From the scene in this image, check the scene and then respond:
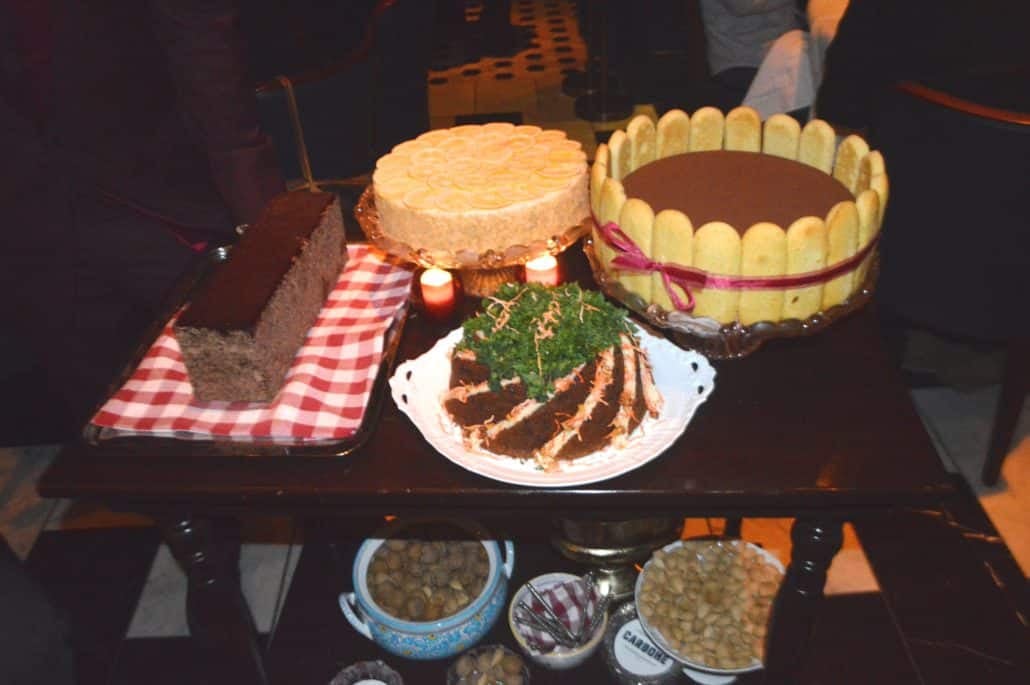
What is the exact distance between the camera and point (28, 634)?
141 cm

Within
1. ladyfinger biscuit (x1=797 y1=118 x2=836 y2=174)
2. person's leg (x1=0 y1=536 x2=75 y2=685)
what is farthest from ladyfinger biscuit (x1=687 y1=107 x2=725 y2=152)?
person's leg (x1=0 y1=536 x2=75 y2=685)

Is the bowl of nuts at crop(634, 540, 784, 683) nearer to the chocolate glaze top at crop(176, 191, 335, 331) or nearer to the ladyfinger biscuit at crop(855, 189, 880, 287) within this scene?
the ladyfinger biscuit at crop(855, 189, 880, 287)

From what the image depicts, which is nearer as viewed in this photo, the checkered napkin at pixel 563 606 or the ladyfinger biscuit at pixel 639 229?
the ladyfinger biscuit at pixel 639 229

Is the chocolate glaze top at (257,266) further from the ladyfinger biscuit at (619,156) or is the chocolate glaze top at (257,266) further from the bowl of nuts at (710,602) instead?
the bowl of nuts at (710,602)

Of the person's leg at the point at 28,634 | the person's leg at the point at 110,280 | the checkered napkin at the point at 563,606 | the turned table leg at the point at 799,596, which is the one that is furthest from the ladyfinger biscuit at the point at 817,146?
the person's leg at the point at 28,634

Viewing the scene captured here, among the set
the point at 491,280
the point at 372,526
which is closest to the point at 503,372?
the point at 491,280

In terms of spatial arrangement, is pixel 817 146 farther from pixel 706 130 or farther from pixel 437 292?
pixel 437 292

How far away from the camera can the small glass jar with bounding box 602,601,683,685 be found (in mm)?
1725

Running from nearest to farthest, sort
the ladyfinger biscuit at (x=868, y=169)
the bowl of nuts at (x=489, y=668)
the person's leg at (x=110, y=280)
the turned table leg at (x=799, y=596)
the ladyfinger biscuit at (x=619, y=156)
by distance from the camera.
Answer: the turned table leg at (x=799, y=596)
the ladyfinger biscuit at (x=868, y=169)
the ladyfinger biscuit at (x=619, y=156)
the bowl of nuts at (x=489, y=668)
the person's leg at (x=110, y=280)

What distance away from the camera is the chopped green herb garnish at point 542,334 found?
1.20m

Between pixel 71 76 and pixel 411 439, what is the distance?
107cm

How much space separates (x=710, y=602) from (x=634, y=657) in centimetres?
21

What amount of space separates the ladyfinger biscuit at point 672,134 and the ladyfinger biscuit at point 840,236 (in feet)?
1.29

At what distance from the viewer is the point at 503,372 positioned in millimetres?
1221
